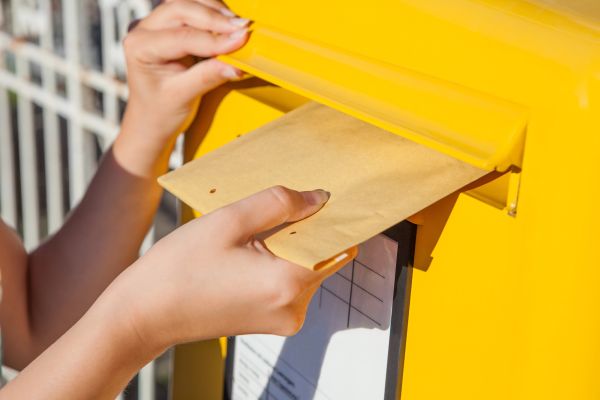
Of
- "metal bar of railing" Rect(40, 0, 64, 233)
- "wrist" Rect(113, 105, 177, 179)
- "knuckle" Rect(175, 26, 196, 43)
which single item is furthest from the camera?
"metal bar of railing" Rect(40, 0, 64, 233)

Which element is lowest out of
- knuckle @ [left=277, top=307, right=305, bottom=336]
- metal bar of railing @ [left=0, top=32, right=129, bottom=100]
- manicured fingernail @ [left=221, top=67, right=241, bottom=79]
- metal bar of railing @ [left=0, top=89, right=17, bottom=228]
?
metal bar of railing @ [left=0, top=89, right=17, bottom=228]

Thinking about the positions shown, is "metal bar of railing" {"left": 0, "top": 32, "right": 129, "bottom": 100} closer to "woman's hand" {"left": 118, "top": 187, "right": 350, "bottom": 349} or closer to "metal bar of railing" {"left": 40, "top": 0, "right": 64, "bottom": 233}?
"metal bar of railing" {"left": 40, "top": 0, "right": 64, "bottom": 233}

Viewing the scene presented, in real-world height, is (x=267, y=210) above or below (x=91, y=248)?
above

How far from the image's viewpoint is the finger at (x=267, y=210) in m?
0.74

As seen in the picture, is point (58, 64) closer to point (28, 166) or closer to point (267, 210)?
point (28, 166)

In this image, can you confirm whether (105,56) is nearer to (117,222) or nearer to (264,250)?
(117,222)

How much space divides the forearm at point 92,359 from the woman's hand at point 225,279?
2cm

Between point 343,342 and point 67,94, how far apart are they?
2.00m

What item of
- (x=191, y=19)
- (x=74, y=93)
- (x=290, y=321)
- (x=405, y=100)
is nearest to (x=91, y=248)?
(x=191, y=19)

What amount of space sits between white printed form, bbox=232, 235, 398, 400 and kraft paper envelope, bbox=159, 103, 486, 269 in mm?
96

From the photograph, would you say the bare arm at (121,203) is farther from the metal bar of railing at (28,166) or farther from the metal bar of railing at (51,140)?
the metal bar of railing at (28,166)

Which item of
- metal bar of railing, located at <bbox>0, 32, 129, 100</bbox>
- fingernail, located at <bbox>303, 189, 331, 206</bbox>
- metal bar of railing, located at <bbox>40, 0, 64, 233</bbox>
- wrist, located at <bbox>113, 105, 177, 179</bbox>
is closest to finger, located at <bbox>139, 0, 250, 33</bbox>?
wrist, located at <bbox>113, 105, 177, 179</bbox>

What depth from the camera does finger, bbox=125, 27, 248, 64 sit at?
1.00m

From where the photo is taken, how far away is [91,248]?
4.55ft
